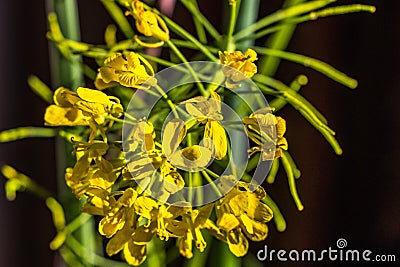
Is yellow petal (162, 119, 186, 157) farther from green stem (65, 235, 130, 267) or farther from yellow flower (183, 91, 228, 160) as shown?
green stem (65, 235, 130, 267)

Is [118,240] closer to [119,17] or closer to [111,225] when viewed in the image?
[111,225]

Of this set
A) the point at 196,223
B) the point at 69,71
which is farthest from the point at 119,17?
the point at 196,223

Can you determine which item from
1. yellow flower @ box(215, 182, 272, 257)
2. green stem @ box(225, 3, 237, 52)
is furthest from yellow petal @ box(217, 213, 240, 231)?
green stem @ box(225, 3, 237, 52)

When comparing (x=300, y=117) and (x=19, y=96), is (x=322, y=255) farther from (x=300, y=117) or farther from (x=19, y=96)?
(x=19, y=96)

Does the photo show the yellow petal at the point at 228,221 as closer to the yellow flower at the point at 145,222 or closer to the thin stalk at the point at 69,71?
the yellow flower at the point at 145,222

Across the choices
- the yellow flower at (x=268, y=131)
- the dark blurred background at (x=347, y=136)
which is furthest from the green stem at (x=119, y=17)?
the yellow flower at (x=268, y=131)

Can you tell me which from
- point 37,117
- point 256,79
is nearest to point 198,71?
point 256,79
